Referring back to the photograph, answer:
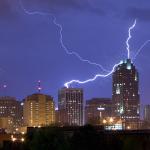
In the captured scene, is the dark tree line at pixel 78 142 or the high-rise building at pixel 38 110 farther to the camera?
the high-rise building at pixel 38 110

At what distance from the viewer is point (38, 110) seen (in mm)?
173500

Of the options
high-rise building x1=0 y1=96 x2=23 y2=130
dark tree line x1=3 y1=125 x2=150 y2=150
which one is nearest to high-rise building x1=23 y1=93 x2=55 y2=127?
high-rise building x1=0 y1=96 x2=23 y2=130

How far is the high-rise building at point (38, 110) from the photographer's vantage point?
16900cm

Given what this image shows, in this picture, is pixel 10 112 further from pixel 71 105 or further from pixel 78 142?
pixel 78 142

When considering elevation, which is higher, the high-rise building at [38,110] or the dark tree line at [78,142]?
the high-rise building at [38,110]

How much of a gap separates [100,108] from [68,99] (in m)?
8.27

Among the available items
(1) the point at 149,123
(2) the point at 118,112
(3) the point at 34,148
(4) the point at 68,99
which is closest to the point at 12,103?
(4) the point at 68,99

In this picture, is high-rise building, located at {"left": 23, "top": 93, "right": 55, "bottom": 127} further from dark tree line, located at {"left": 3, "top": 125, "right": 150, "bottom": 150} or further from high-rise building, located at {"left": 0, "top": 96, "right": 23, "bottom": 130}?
dark tree line, located at {"left": 3, "top": 125, "right": 150, "bottom": 150}

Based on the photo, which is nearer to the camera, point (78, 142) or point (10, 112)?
point (78, 142)

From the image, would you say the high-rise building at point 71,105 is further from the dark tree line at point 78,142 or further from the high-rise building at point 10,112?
the dark tree line at point 78,142

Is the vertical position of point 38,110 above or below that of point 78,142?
above

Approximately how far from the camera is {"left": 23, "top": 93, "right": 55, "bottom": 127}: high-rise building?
169 metres

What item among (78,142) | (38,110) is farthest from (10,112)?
(78,142)

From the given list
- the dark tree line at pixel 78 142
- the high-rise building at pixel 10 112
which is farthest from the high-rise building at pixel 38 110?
the dark tree line at pixel 78 142
